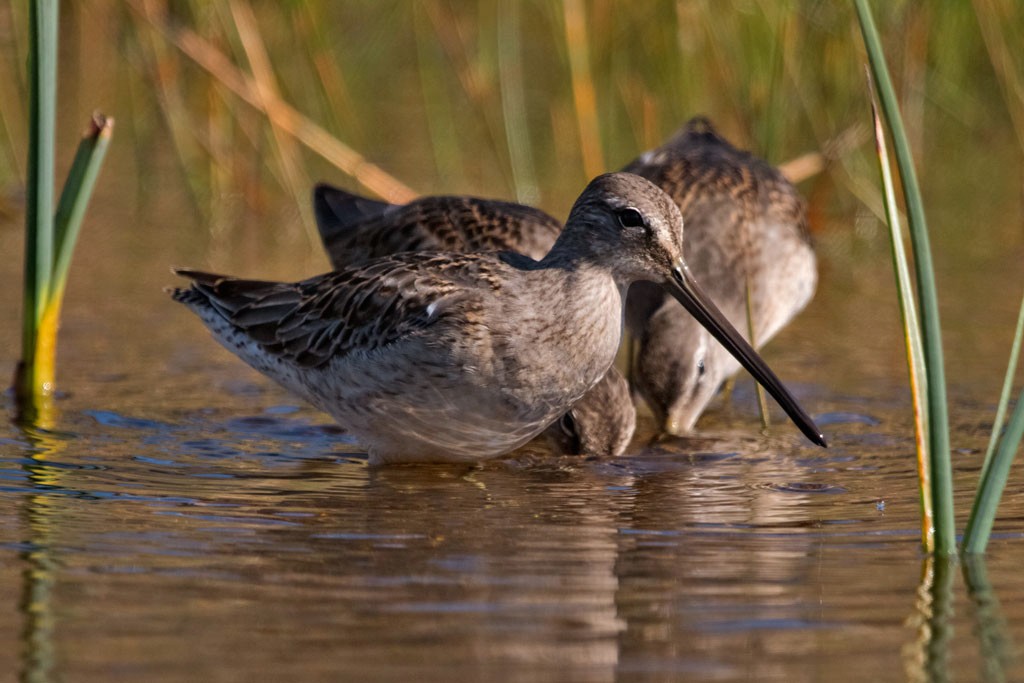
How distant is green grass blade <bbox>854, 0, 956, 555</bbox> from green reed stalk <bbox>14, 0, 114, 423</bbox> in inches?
91.9

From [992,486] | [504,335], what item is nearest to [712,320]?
[504,335]

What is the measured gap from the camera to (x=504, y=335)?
4598mm

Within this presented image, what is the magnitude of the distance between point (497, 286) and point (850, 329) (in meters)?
2.93

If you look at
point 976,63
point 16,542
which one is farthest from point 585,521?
point 976,63

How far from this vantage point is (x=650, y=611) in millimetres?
3410

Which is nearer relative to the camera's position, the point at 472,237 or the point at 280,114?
the point at 472,237

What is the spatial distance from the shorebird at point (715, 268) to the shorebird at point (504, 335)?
1107 mm

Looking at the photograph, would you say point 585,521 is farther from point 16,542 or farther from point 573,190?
point 573,190

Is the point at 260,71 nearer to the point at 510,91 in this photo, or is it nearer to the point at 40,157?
the point at 510,91

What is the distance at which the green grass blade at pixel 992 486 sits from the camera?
133 inches

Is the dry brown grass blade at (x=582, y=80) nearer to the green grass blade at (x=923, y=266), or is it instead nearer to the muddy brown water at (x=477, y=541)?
the muddy brown water at (x=477, y=541)

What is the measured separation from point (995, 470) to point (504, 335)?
157 cm

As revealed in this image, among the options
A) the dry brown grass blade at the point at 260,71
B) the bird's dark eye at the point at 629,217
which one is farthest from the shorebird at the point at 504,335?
the dry brown grass blade at the point at 260,71

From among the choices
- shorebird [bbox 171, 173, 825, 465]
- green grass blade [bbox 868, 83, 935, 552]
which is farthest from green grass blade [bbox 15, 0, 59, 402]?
green grass blade [bbox 868, 83, 935, 552]
